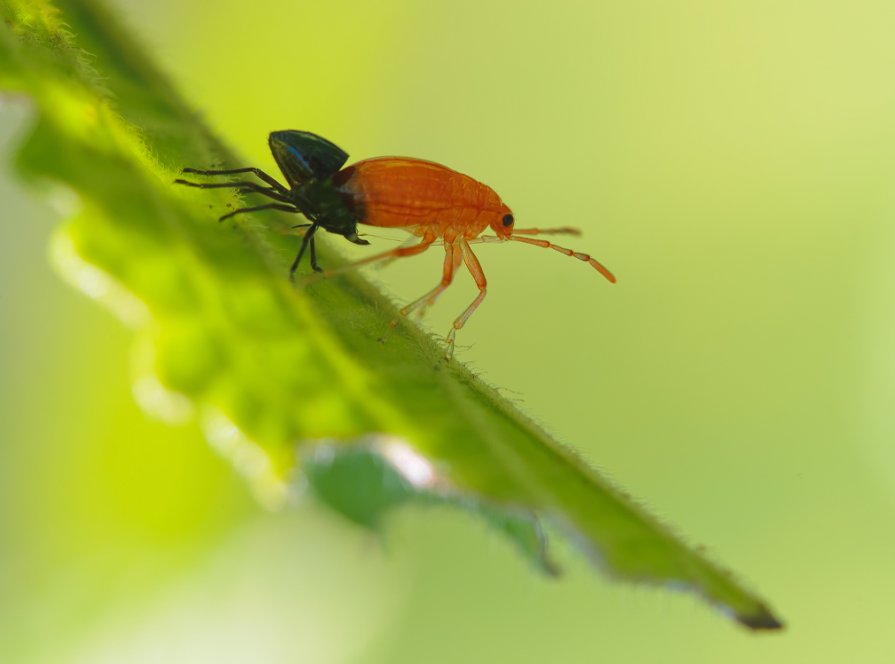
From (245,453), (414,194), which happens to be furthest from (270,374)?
(414,194)

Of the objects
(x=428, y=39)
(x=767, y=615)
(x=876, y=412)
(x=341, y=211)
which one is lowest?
(x=767, y=615)

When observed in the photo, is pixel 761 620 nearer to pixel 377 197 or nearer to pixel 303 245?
pixel 303 245

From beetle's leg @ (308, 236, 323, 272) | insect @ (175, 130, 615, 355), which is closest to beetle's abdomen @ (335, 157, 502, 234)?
insect @ (175, 130, 615, 355)

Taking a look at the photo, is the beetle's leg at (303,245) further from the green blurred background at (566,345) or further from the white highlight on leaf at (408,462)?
the white highlight on leaf at (408,462)

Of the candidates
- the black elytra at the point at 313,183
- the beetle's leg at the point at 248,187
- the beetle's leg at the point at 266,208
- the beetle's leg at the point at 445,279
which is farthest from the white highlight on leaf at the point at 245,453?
the beetle's leg at the point at 445,279

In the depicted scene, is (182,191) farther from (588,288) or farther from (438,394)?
(588,288)

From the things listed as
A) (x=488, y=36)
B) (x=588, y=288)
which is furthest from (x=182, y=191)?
(x=488, y=36)
